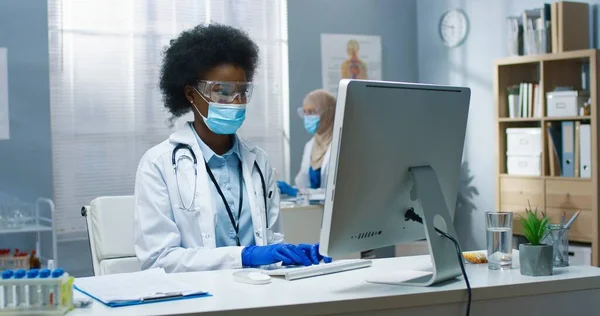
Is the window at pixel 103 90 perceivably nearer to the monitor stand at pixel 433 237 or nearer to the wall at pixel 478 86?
the wall at pixel 478 86

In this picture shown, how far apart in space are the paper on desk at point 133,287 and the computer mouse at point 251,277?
0.49 feet

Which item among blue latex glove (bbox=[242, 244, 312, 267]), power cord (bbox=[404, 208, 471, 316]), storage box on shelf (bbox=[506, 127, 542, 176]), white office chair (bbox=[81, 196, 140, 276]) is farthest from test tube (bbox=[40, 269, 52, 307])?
storage box on shelf (bbox=[506, 127, 542, 176])

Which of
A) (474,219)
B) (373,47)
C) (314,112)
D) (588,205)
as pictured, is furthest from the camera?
(373,47)

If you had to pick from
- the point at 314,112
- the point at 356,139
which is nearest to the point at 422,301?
the point at 356,139

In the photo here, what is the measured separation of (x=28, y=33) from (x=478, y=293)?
400cm

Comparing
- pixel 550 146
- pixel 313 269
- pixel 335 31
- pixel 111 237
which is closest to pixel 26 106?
pixel 335 31

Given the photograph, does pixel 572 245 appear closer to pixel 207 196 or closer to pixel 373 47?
pixel 373 47

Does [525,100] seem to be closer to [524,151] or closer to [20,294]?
[524,151]

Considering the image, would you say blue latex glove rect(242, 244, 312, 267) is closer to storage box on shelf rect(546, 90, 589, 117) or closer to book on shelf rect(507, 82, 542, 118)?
storage box on shelf rect(546, 90, 589, 117)

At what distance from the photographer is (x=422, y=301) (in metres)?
1.63

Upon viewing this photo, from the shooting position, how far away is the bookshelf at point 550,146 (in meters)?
4.49

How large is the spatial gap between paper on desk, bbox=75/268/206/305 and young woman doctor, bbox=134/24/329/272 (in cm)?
36

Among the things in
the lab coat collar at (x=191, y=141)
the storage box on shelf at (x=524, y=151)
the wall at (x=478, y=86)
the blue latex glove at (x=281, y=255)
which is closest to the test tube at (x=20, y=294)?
the blue latex glove at (x=281, y=255)

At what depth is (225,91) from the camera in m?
2.50
